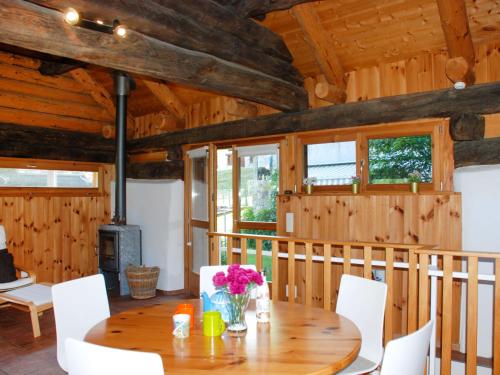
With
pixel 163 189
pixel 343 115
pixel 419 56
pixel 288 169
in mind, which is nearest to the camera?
pixel 419 56

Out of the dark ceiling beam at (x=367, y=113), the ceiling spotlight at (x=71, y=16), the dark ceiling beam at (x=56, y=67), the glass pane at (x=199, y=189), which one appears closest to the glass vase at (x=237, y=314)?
the ceiling spotlight at (x=71, y=16)

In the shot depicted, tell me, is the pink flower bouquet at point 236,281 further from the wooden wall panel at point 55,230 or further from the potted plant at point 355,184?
the wooden wall panel at point 55,230

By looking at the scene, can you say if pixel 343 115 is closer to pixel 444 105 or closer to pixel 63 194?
pixel 444 105

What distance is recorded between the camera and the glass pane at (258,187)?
5.26 meters

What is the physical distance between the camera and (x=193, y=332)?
6.50 ft

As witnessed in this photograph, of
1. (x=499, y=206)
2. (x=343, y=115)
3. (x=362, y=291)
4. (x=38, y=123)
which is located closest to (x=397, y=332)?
(x=499, y=206)

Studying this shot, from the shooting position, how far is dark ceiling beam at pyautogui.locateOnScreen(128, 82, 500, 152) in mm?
3783

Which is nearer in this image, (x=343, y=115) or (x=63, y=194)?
(x=343, y=115)

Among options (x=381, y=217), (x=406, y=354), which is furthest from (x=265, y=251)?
(x=406, y=354)

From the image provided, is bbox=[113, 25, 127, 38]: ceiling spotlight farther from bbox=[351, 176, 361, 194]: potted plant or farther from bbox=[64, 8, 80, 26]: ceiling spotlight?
bbox=[351, 176, 361, 194]: potted plant

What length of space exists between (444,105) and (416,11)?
2.79 ft

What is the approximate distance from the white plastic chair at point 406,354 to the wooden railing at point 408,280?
1138 millimetres

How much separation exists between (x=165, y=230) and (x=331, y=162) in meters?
2.66

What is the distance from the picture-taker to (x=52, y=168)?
6469 mm
